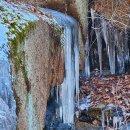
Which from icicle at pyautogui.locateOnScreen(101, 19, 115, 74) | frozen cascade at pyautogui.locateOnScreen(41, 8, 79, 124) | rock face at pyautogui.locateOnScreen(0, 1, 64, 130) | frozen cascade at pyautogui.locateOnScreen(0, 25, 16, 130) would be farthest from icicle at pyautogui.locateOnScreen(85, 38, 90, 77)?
frozen cascade at pyautogui.locateOnScreen(0, 25, 16, 130)

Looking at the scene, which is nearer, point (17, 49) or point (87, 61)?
point (17, 49)

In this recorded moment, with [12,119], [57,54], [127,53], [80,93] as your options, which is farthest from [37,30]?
[127,53]

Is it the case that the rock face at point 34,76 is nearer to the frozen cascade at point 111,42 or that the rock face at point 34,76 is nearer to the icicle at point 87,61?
the icicle at point 87,61

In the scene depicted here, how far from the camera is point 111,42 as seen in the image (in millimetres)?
9602

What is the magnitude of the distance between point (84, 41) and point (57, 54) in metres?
3.35

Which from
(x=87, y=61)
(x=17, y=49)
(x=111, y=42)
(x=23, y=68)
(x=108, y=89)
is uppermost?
(x=111, y=42)

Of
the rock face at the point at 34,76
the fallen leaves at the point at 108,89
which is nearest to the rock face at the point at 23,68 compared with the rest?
the rock face at the point at 34,76

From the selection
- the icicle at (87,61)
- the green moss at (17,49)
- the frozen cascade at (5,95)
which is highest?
the icicle at (87,61)

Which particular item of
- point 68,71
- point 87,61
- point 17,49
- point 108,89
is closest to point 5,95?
point 17,49

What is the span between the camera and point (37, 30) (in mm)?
4727

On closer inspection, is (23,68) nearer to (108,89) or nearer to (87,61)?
(108,89)

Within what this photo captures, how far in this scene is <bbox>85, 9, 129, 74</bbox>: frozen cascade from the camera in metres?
9.56

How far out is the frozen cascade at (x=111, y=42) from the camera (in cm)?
956

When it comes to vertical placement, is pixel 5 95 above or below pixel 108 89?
below
